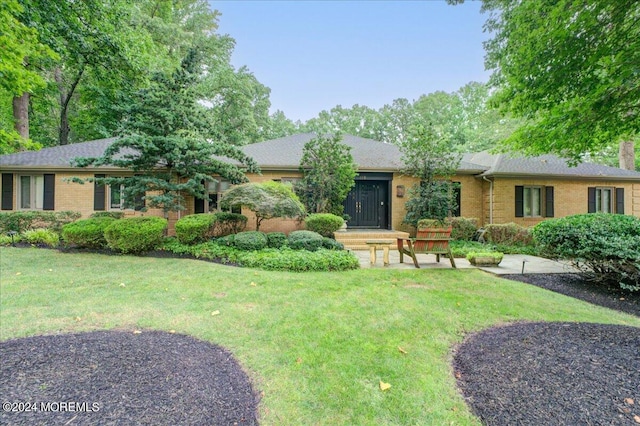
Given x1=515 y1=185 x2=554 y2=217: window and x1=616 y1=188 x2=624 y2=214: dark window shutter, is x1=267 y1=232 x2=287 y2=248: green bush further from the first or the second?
x1=616 y1=188 x2=624 y2=214: dark window shutter

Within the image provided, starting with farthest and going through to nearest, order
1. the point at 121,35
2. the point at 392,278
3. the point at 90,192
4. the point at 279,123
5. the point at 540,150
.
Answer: the point at 279,123 → the point at 90,192 → the point at 121,35 → the point at 540,150 → the point at 392,278

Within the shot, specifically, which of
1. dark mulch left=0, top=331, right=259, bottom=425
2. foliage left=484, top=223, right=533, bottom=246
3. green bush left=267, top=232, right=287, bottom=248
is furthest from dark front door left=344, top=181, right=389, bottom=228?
dark mulch left=0, top=331, right=259, bottom=425

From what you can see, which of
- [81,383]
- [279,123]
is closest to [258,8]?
[81,383]

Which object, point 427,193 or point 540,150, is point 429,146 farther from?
point 540,150

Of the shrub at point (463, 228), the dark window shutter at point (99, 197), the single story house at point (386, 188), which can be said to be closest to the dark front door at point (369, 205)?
the single story house at point (386, 188)

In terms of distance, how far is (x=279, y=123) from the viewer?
3369 cm

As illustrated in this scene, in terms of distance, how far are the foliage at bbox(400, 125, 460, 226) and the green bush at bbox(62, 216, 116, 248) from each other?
10625mm

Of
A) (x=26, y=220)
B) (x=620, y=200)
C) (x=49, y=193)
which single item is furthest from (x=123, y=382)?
(x=620, y=200)

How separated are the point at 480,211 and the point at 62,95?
26.4m

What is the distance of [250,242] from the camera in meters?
8.27

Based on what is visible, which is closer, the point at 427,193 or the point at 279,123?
the point at 427,193

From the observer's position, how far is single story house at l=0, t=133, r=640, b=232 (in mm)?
11945

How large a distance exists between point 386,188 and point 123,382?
11.8 metres

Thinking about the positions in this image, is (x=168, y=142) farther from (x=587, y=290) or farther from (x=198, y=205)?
(x=587, y=290)
